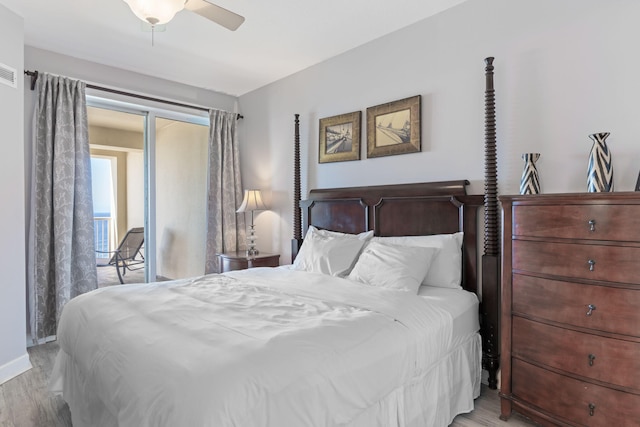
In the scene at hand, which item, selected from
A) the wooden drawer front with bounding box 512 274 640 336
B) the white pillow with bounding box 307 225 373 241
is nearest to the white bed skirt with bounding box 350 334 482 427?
the wooden drawer front with bounding box 512 274 640 336

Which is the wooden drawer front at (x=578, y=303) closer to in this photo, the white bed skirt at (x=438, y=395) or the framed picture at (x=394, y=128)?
the white bed skirt at (x=438, y=395)

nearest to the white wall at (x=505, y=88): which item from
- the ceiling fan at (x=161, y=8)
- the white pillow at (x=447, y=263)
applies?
the white pillow at (x=447, y=263)

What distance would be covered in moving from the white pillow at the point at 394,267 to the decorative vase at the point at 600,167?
98 centimetres

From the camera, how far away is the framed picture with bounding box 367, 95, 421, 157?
2.93 meters

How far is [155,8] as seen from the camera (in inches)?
70.7

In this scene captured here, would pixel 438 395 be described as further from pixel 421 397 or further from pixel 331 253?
pixel 331 253

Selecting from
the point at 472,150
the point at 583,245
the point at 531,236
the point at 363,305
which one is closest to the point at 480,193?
the point at 472,150

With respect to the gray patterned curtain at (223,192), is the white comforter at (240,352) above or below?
below

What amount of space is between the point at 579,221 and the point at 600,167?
380 millimetres

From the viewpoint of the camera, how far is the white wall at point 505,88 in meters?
2.06

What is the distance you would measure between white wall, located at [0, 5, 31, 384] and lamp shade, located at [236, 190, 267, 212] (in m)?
1.96

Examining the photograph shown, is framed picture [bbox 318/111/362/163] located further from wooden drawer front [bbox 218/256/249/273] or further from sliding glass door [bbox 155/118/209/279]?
sliding glass door [bbox 155/118/209/279]

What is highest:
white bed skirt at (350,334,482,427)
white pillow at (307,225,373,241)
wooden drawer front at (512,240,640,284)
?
white pillow at (307,225,373,241)

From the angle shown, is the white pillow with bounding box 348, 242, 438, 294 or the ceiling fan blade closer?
the ceiling fan blade
